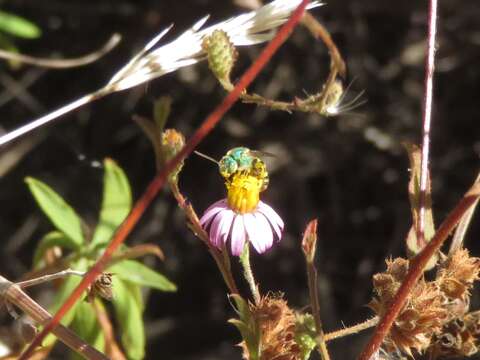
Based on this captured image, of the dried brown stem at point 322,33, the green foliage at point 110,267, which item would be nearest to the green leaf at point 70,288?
the green foliage at point 110,267

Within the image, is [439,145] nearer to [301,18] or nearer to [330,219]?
[330,219]

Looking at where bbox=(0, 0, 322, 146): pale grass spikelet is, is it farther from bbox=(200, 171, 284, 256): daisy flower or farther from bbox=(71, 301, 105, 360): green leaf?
bbox=(71, 301, 105, 360): green leaf

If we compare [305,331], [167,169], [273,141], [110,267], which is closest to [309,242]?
[305,331]

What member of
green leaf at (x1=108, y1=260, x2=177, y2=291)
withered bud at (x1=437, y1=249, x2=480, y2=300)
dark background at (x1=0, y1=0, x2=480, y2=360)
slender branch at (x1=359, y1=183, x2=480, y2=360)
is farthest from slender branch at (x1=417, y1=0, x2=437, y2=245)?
dark background at (x1=0, y1=0, x2=480, y2=360)

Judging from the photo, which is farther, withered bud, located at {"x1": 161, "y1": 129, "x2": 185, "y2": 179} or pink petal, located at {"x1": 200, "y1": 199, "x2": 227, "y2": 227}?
pink petal, located at {"x1": 200, "y1": 199, "x2": 227, "y2": 227}

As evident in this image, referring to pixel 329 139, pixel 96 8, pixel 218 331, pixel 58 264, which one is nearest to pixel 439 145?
pixel 329 139

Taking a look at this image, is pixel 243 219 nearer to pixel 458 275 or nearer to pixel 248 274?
pixel 248 274
